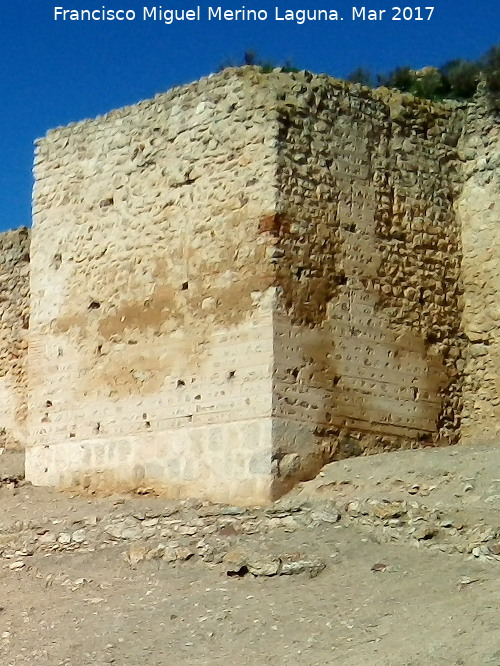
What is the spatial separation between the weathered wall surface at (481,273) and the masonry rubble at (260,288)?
0.02 m

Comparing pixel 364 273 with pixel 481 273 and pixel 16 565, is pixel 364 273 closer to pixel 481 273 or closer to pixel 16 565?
pixel 481 273

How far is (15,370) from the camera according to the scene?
13.1 metres

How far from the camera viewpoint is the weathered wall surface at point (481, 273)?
10.2 metres

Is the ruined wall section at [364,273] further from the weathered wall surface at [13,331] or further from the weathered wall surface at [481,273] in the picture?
the weathered wall surface at [13,331]

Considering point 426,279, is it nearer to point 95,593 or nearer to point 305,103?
point 305,103

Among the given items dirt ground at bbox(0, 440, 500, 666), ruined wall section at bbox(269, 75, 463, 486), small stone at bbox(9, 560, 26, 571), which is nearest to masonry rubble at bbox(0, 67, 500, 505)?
ruined wall section at bbox(269, 75, 463, 486)

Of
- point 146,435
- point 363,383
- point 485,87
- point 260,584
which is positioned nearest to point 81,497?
point 146,435

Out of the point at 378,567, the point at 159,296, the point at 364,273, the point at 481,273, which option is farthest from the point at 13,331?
the point at 378,567

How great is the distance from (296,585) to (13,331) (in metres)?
7.07

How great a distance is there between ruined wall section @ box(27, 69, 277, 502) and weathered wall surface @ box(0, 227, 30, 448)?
197 cm

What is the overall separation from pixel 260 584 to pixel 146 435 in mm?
2852

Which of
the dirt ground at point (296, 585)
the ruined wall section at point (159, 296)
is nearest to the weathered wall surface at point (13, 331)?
the ruined wall section at point (159, 296)

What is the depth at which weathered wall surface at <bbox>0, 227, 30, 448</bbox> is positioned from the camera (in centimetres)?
1298

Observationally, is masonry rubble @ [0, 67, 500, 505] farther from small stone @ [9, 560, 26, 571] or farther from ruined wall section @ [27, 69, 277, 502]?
small stone @ [9, 560, 26, 571]
